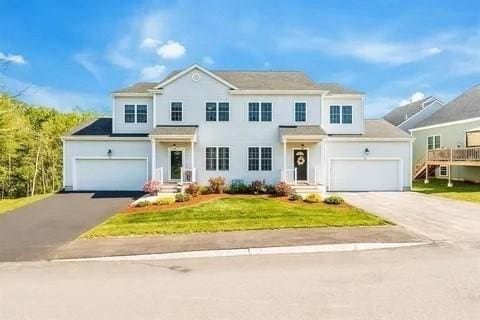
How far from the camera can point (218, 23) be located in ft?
57.5

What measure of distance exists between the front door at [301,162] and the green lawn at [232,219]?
20.2 feet

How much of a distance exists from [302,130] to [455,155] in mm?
12685

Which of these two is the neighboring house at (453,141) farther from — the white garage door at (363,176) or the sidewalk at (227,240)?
the sidewalk at (227,240)

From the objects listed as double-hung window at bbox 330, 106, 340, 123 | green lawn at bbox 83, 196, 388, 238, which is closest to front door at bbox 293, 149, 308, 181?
double-hung window at bbox 330, 106, 340, 123

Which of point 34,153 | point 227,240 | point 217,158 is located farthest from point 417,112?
point 34,153

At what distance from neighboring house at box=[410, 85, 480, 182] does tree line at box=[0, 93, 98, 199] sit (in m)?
30.3

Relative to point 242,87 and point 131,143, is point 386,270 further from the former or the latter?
point 131,143

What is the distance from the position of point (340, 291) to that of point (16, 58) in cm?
2059

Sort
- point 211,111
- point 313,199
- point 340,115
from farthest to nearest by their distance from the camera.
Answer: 1. point 340,115
2. point 211,111
3. point 313,199

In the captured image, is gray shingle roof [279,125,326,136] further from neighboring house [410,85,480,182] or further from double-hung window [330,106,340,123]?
neighboring house [410,85,480,182]

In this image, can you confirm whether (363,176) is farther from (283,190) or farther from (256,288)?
(256,288)

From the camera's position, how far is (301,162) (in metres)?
21.6

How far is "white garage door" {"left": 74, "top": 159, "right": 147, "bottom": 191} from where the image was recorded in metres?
21.8

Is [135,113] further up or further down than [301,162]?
further up
